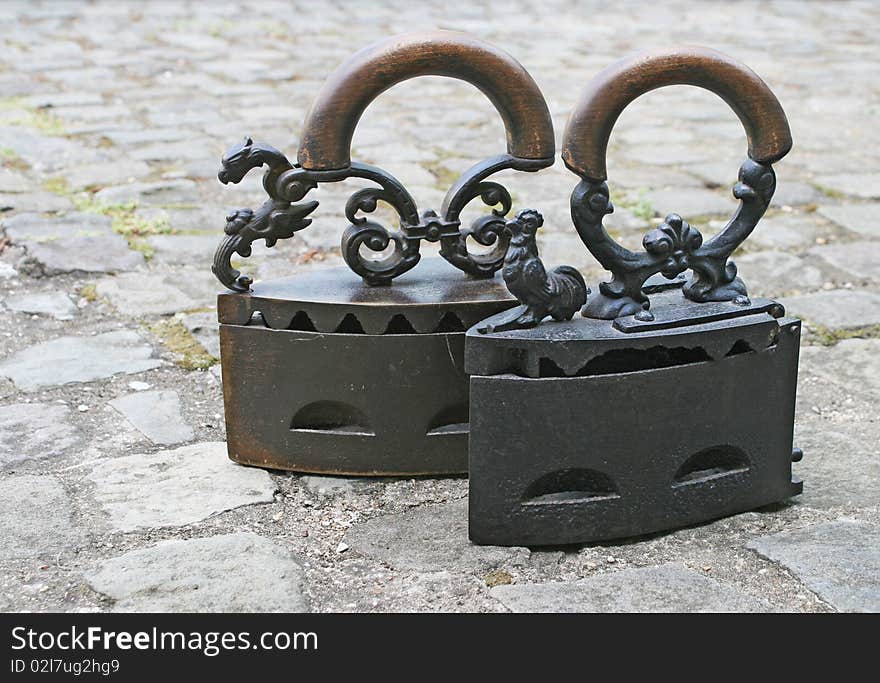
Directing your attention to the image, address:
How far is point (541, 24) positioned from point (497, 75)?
23.5 ft

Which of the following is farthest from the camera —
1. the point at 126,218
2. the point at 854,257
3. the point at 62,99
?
the point at 62,99

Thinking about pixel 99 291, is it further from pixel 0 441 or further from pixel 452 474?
pixel 452 474

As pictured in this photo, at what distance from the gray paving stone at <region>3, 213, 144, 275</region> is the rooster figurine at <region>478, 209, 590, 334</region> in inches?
90.7

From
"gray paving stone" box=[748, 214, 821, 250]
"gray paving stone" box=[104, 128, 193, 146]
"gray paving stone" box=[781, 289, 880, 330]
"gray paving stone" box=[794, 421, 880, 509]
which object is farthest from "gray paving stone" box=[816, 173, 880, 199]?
"gray paving stone" box=[104, 128, 193, 146]

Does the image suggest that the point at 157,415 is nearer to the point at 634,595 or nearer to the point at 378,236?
the point at 378,236

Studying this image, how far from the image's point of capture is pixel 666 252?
2488 mm

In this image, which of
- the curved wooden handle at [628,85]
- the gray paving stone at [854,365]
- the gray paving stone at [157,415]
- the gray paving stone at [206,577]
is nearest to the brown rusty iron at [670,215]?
the curved wooden handle at [628,85]

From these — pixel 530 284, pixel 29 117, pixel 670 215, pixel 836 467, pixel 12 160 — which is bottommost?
pixel 836 467

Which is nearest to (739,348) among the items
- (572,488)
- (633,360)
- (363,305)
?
(633,360)

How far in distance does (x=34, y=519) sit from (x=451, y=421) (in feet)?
3.12

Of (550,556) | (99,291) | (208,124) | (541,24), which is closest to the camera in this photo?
(550,556)

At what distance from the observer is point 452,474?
9.32 ft

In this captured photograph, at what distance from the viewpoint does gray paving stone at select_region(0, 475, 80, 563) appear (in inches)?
99.2
